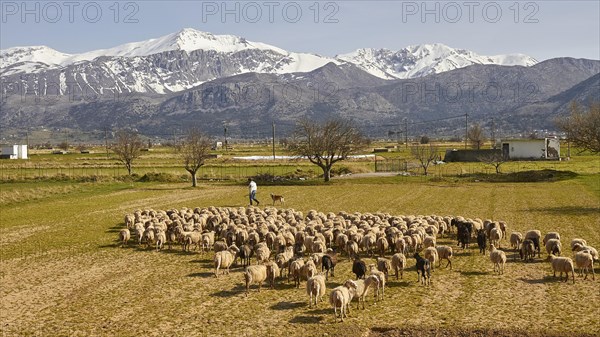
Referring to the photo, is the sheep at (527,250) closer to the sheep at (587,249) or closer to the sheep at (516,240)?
the sheep at (516,240)

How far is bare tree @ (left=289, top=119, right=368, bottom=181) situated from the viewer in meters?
73.9

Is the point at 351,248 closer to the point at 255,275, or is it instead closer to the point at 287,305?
the point at 255,275

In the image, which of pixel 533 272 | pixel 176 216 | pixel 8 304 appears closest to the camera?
pixel 8 304

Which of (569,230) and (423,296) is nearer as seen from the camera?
(423,296)

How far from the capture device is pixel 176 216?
1403 inches

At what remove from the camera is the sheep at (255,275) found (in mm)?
20466

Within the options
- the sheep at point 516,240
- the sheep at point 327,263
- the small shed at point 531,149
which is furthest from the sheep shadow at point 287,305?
the small shed at point 531,149

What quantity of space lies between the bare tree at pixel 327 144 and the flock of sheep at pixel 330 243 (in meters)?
37.5

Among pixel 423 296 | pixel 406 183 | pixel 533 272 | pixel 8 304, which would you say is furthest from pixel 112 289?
pixel 406 183

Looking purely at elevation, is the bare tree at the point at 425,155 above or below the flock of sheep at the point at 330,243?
above

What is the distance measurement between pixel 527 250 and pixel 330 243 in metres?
8.97

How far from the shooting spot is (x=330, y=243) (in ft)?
93.1

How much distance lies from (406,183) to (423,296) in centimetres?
5058

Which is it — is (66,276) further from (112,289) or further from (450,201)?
(450,201)
